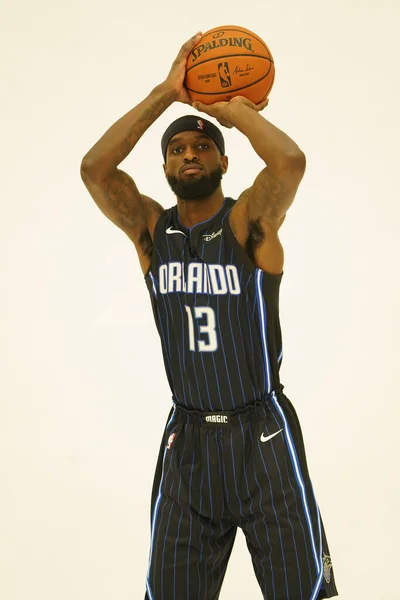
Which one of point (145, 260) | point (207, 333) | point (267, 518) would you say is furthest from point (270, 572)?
point (145, 260)

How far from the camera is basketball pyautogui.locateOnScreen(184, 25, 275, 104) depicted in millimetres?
2924

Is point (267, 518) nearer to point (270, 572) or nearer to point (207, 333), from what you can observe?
point (270, 572)

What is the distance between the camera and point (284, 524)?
9.27 ft

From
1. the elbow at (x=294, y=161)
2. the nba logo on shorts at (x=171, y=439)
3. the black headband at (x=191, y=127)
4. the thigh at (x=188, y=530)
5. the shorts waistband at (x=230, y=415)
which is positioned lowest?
the thigh at (x=188, y=530)

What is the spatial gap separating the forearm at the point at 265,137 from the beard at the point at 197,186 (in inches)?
9.8

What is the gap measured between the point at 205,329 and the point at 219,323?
0.18 feet

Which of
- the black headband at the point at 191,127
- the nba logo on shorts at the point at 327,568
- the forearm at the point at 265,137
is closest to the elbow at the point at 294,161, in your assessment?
the forearm at the point at 265,137

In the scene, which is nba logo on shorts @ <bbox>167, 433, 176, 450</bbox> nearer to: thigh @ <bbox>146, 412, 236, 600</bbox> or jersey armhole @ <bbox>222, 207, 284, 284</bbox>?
thigh @ <bbox>146, 412, 236, 600</bbox>

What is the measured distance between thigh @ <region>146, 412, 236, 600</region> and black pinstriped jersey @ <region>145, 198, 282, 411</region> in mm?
186

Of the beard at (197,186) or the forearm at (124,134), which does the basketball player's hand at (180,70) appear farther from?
the beard at (197,186)

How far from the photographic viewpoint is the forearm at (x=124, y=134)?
9.74 ft

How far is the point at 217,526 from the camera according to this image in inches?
116

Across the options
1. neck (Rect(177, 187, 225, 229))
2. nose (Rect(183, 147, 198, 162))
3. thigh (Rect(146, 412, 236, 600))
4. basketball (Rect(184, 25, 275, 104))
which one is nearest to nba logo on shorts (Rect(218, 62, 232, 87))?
basketball (Rect(184, 25, 275, 104))

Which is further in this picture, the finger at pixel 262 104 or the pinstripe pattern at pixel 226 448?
the finger at pixel 262 104
